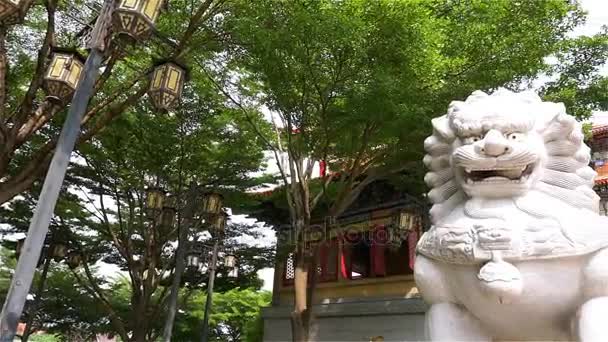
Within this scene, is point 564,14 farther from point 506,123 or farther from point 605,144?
point 506,123

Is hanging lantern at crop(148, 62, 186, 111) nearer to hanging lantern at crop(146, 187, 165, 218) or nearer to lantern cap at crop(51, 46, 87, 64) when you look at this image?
lantern cap at crop(51, 46, 87, 64)

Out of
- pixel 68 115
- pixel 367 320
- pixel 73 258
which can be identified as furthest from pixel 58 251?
pixel 68 115

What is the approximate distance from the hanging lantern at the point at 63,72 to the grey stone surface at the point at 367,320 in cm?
839

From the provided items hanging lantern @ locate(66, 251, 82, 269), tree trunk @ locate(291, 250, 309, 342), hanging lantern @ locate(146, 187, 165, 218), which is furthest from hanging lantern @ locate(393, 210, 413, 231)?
hanging lantern @ locate(66, 251, 82, 269)

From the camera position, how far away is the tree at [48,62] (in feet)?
20.7

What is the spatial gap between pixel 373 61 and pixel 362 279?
23.7 ft

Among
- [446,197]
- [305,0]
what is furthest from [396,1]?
[446,197]

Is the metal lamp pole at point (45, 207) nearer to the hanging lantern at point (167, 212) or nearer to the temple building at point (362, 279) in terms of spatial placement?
the hanging lantern at point (167, 212)

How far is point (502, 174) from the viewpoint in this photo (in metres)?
2.67

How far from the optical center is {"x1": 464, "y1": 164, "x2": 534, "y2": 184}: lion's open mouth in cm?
265

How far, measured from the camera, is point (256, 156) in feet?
39.1

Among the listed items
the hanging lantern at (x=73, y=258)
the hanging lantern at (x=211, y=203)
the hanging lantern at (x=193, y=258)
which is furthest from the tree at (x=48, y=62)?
the hanging lantern at (x=193, y=258)

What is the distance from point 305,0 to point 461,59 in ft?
7.82

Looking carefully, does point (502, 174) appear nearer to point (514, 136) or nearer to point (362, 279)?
point (514, 136)
